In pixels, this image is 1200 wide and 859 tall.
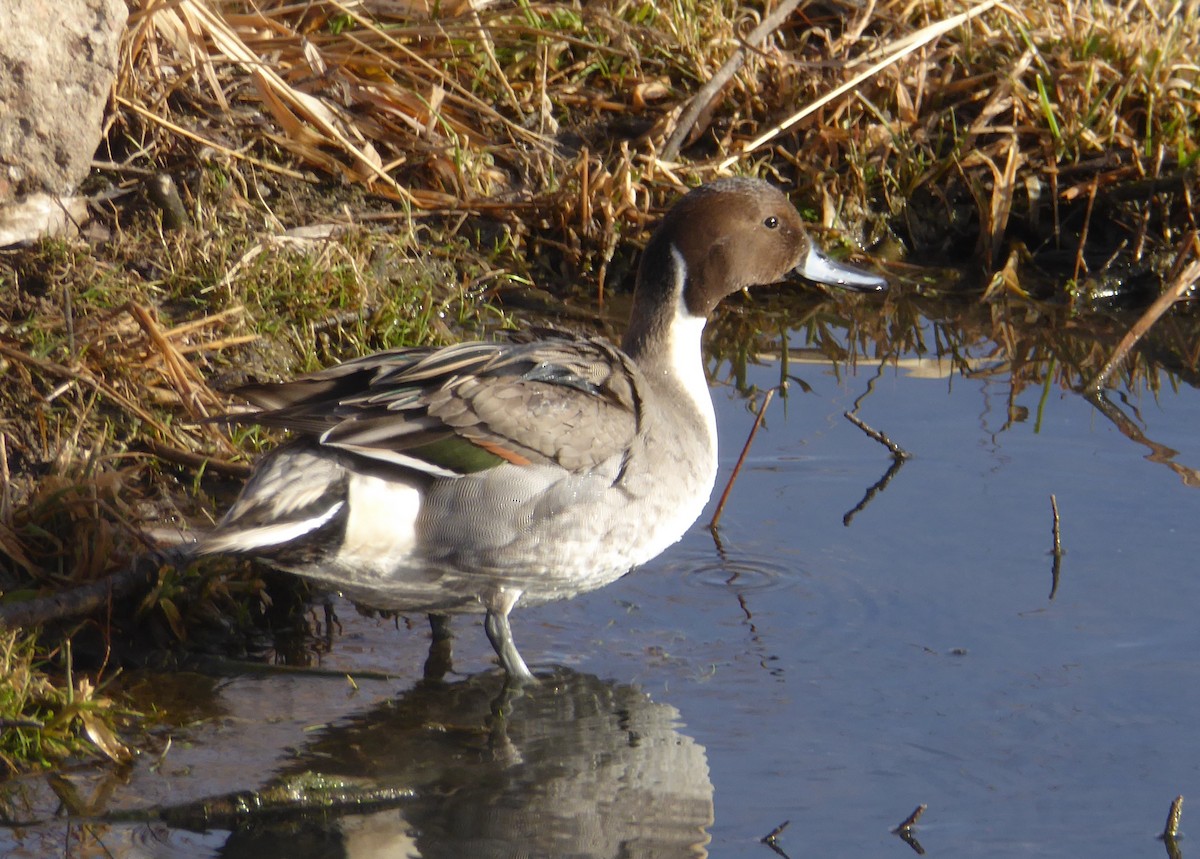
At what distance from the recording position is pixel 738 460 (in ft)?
13.9

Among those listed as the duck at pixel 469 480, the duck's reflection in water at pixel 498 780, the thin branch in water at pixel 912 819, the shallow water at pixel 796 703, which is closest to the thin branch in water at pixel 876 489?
the shallow water at pixel 796 703

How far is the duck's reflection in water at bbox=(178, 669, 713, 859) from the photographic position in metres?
2.66

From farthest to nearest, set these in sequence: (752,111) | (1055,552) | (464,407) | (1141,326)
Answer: (752,111)
(1141,326)
(1055,552)
(464,407)

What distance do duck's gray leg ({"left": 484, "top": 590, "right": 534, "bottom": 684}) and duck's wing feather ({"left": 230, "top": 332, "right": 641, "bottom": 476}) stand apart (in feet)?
1.00

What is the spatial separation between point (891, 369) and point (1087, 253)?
1295mm

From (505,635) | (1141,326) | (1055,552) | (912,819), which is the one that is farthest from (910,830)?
(1141,326)

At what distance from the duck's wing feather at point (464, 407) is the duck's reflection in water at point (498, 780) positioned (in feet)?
1.61

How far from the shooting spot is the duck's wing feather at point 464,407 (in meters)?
3.11

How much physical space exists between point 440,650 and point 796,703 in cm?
81

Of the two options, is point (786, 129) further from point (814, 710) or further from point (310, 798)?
point (310, 798)

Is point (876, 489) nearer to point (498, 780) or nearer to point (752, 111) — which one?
point (498, 780)

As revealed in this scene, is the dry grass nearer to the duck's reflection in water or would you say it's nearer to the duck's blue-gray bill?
the duck's blue-gray bill

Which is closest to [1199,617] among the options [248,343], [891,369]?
[891,369]

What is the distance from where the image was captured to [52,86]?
4.29m
